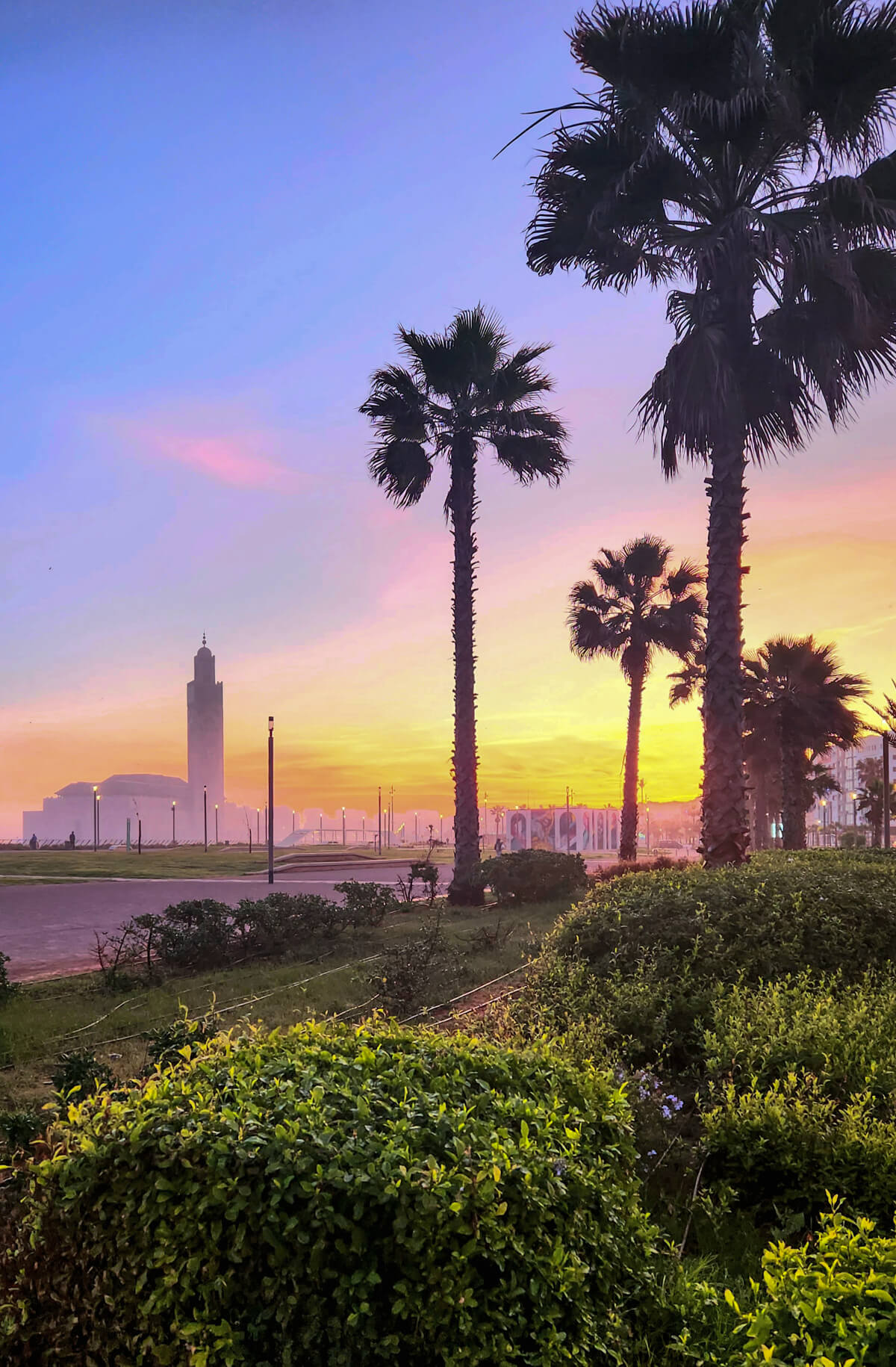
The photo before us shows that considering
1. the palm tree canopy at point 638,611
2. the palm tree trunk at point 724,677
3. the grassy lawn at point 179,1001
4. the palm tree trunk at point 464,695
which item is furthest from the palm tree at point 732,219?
the palm tree canopy at point 638,611

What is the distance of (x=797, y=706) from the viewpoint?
31.6m

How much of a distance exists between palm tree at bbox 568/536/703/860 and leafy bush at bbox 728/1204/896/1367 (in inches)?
1162

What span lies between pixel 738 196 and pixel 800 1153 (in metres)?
13.2

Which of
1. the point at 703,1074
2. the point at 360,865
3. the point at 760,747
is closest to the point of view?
the point at 703,1074

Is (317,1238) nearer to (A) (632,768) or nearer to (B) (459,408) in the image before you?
(B) (459,408)

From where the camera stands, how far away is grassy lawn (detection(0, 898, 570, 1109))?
7.81 m

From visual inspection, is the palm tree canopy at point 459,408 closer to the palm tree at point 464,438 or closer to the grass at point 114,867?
the palm tree at point 464,438

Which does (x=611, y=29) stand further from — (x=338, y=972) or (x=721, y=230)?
(x=338, y=972)

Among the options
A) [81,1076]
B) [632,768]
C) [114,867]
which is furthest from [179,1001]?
[114,867]

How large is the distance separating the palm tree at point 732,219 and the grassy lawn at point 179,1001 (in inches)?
168

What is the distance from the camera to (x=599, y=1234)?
9.48 ft

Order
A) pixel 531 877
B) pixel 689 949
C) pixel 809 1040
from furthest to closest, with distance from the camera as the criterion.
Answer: pixel 531 877, pixel 689 949, pixel 809 1040

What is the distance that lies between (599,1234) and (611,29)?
14623mm

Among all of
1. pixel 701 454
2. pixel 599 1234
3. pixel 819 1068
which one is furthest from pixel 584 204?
pixel 599 1234
